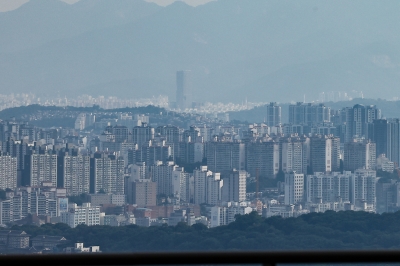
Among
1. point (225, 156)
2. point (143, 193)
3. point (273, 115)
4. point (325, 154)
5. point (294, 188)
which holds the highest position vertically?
point (273, 115)

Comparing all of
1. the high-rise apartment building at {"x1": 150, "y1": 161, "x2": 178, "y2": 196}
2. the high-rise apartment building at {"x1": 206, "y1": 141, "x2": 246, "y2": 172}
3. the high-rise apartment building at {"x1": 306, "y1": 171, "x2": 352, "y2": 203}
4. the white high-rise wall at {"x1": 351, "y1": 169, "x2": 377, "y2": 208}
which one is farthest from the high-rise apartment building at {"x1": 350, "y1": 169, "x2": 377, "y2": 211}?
the high-rise apartment building at {"x1": 150, "y1": 161, "x2": 178, "y2": 196}

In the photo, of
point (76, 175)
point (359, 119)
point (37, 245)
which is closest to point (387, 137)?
point (359, 119)

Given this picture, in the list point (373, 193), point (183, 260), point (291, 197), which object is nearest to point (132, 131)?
point (291, 197)

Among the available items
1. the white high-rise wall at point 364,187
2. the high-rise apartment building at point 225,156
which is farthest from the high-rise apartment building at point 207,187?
the white high-rise wall at point 364,187

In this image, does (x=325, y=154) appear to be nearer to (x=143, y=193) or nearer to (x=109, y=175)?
(x=143, y=193)

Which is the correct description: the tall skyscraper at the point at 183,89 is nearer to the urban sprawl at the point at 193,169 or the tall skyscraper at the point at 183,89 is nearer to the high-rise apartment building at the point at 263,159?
the urban sprawl at the point at 193,169

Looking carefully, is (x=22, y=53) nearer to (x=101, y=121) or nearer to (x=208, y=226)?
(x=101, y=121)

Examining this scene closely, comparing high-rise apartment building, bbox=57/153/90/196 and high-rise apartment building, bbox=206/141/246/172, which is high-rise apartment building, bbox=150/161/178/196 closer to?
high-rise apartment building, bbox=206/141/246/172
